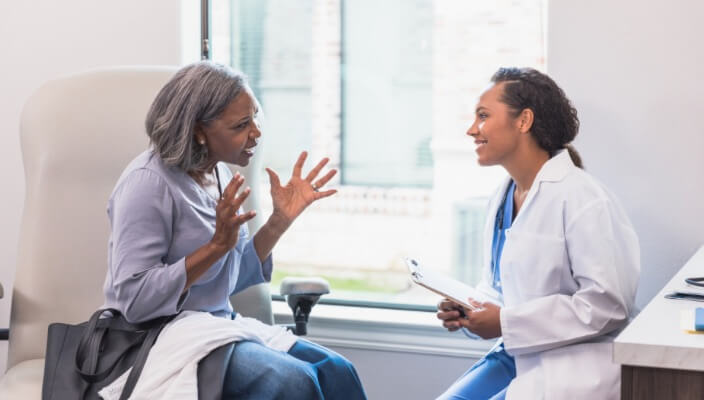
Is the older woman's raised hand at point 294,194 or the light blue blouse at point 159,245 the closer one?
the light blue blouse at point 159,245

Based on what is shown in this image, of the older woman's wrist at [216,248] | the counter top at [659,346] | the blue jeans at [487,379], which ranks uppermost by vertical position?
the older woman's wrist at [216,248]

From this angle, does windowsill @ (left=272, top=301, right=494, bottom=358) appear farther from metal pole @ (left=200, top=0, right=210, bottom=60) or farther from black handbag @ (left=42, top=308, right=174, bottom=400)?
black handbag @ (left=42, top=308, right=174, bottom=400)

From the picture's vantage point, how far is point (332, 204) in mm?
2930

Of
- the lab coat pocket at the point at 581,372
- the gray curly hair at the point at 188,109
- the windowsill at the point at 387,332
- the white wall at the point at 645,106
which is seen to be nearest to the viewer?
the lab coat pocket at the point at 581,372

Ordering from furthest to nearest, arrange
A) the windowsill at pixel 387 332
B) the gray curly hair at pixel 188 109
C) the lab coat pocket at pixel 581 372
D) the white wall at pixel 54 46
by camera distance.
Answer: the white wall at pixel 54 46, the windowsill at pixel 387 332, the gray curly hair at pixel 188 109, the lab coat pocket at pixel 581 372

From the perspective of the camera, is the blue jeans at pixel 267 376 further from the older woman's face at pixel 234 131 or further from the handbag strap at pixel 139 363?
the older woman's face at pixel 234 131

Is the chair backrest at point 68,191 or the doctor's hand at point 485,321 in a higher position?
the chair backrest at point 68,191

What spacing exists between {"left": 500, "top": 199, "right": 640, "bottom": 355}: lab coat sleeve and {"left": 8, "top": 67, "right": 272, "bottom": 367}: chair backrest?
1.01 meters

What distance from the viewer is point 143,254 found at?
5.91ft

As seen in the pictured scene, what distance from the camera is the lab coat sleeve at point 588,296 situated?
1.73 m

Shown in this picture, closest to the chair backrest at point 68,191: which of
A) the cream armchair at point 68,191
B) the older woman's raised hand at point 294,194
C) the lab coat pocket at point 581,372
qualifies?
the cream armchair at point 68,191

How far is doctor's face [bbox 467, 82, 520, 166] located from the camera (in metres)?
1.95

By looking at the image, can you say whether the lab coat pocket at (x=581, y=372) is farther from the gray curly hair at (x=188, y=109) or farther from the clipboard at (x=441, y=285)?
the gray curly hair at (x=188, y=109)

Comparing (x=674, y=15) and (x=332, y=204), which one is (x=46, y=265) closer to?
(x=332, y=204)
